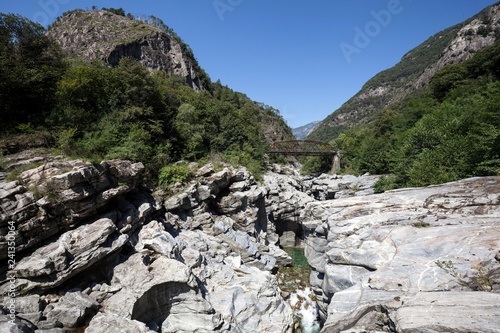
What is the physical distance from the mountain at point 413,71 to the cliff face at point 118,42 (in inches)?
3534

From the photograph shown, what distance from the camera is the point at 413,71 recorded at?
154 metres

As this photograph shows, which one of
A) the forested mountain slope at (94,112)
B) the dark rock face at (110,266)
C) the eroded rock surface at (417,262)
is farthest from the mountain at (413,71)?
the dark rock face at (110,266)

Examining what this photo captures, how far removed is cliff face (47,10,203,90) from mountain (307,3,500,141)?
89.8m

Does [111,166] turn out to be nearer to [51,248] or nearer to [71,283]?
[51,248]

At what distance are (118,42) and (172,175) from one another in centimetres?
5833

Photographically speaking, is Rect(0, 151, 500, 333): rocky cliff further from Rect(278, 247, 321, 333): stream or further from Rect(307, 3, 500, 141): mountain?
Rect(307, 3, 500, 141): mountain

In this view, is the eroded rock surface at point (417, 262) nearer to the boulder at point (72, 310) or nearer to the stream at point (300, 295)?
the stream at point (300, 295)

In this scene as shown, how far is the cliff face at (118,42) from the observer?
6059cm

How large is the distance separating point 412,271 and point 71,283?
13.2m

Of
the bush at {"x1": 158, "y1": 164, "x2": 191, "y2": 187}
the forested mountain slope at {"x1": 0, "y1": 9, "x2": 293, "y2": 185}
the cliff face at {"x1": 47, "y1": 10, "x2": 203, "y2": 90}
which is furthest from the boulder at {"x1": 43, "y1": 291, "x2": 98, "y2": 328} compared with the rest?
the cliff face at {"x1": 47, "y1": 10, "x2": 203, "y2": 90}

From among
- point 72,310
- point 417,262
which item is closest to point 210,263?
point 72,310

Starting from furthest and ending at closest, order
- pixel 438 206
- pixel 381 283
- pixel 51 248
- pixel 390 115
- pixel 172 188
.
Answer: pixel 390 115 → pixel 172 188 → pixel 438 206 → pixel 51 248 → pixel 381 283

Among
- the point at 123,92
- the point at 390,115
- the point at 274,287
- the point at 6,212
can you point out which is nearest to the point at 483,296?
the point at 274,287

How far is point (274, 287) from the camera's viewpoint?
15570 millimetres
